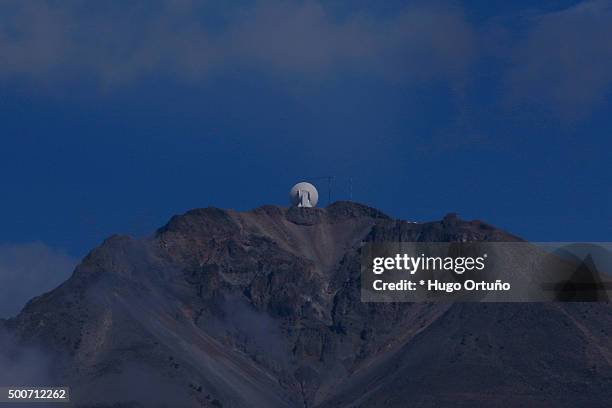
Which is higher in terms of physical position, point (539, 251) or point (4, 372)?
point (539, 251)

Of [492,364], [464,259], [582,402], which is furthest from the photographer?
[464,259]

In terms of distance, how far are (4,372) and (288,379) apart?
42517 mm

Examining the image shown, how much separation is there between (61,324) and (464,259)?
52.9 metres

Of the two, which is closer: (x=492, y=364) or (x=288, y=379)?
(x=492, y=364)

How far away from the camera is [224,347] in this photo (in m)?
197

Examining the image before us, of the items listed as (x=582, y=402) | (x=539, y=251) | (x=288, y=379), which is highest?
(x=539, y=251)

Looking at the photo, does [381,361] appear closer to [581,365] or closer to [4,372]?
[581,365]

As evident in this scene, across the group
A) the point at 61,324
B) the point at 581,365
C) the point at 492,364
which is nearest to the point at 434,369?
the point at 492,364

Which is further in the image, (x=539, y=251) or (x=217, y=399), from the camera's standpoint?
(x=539, y=251)

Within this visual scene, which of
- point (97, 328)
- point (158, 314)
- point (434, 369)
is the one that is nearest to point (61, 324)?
point (97, 328)

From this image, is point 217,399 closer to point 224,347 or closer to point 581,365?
point 224,347

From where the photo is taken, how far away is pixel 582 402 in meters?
162

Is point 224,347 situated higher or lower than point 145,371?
higher

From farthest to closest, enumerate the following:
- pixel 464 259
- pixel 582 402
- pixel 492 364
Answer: pixel 464 259, pixel 492 364, pixel 582 402
